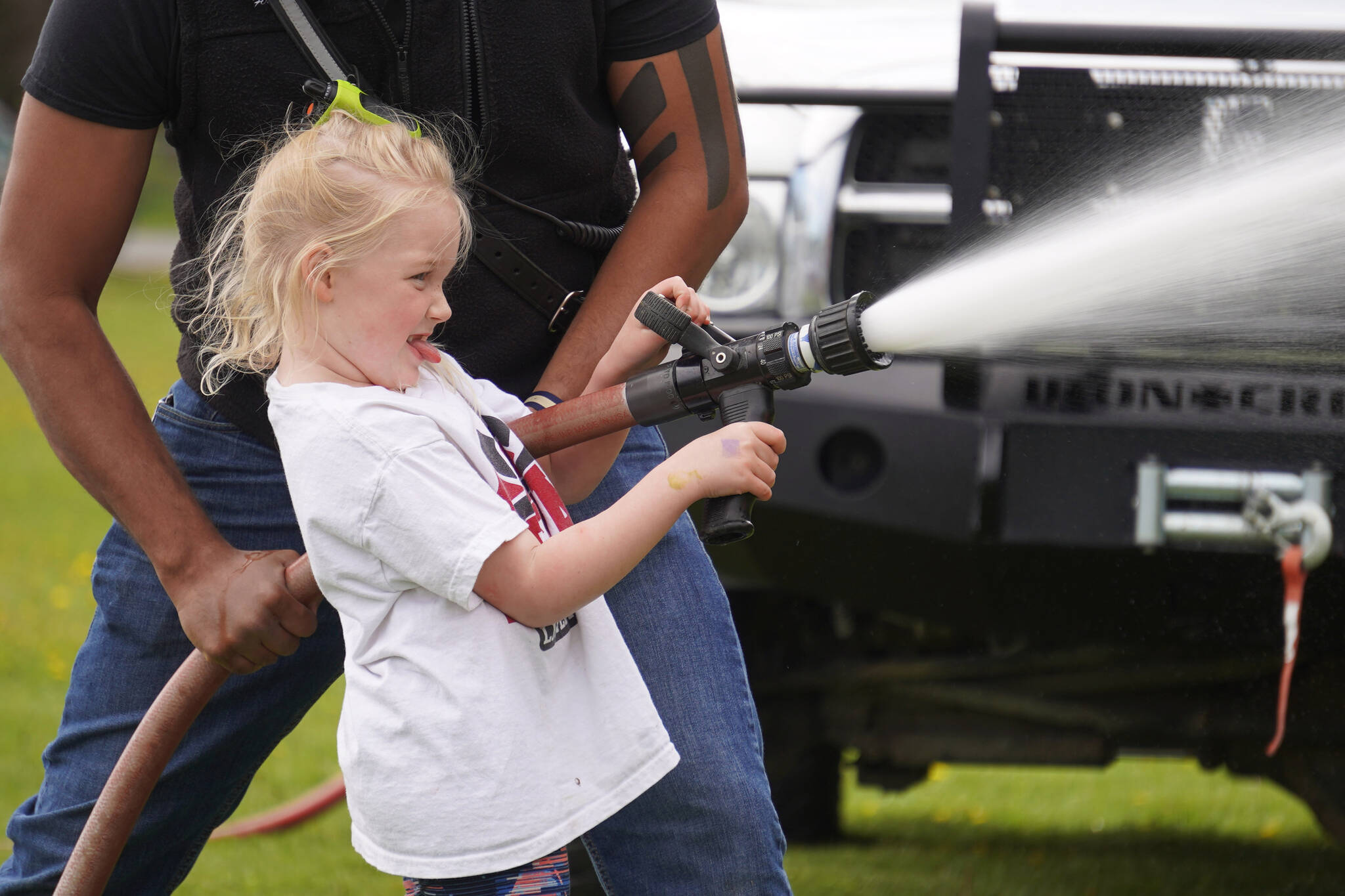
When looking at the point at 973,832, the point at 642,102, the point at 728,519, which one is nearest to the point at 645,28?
the point at 642,102

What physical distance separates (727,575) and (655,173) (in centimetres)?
115

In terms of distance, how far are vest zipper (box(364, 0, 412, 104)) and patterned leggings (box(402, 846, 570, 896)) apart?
1080 millimetres

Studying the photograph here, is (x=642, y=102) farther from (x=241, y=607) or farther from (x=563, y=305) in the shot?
(x=241, y=607)

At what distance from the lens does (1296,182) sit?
2.68 m

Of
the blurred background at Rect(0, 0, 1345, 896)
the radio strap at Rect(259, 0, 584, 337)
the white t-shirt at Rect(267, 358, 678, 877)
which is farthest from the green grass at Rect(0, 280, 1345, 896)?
the white t-shirt at Rect(267, 358, 678, 877)

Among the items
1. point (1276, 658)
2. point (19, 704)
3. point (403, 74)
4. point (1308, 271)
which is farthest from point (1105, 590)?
point (19, 704)

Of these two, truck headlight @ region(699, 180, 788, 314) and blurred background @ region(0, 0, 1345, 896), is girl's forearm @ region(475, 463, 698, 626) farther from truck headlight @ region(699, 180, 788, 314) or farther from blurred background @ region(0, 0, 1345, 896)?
truck headlight @ region(699, 180, 788, 314)

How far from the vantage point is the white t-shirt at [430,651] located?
6.15 ft

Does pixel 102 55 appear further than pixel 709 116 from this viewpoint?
No

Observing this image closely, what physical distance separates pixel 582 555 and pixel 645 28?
88 centimetres

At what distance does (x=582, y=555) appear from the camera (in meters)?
1.89

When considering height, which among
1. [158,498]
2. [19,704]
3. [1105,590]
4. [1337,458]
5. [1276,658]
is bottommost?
[19,704]

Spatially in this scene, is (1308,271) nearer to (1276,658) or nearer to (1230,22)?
(1230,22)

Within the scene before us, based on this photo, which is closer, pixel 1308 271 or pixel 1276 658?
pixel 1308 271
